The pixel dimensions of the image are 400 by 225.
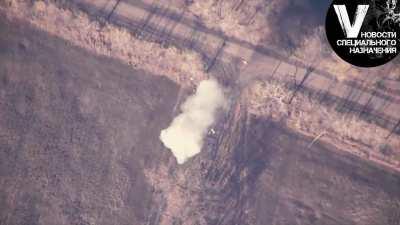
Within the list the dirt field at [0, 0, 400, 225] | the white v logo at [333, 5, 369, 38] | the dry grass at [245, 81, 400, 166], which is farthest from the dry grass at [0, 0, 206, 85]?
the white v logo at [333, 5, 369, 38]

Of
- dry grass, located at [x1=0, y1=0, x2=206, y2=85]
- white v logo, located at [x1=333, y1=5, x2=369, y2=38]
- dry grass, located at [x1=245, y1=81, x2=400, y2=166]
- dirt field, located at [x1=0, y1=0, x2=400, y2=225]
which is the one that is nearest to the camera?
white v logo, located at [x1=333, y1=5, x2=369, y2=38]

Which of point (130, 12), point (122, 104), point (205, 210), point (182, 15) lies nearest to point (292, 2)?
point (182, 15)

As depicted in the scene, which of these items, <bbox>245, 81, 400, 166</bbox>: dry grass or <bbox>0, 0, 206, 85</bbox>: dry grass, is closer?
<bbox>245, 81, 400, 166</bbox>: dry grass

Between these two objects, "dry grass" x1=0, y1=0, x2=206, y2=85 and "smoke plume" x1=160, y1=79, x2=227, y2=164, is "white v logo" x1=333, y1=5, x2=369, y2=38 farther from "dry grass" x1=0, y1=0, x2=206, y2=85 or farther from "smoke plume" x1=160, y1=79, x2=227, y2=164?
"dry grass" x1=0, y1=0, x2=206, y2=85

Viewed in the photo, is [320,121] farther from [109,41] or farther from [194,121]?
[109,41]

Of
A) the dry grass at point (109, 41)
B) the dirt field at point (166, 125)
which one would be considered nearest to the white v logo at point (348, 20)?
the dirt field at point (166, 125)

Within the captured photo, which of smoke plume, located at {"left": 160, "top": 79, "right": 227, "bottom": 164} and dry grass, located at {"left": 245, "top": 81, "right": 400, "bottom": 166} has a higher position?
dry grass, located at {"left": 245, "top": 81, "right": 400, "bottom": 166}

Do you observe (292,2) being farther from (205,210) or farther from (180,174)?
(205,210)
